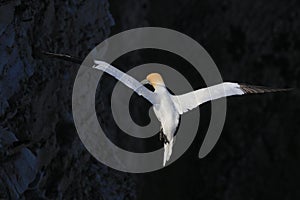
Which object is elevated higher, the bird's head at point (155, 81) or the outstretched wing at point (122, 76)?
the bird's head at point (155, 81)

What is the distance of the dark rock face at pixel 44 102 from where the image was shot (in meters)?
11.6

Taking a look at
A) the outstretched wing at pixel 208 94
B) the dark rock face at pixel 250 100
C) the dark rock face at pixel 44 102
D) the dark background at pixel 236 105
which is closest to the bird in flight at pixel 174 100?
the outstretched wing at pixel 208 94

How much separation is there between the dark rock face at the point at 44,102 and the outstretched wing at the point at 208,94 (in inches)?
114

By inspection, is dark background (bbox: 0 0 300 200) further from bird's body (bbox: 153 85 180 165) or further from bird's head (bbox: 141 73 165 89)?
bird's body (bbox: 153 85 180 165)

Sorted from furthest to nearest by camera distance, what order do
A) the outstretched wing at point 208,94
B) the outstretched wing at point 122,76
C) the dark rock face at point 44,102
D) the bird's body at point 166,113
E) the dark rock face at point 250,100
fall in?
the dark rock face at point 250,100 → the outstretched wing at point 208,94 → the dark rock face at point 44,102 → the bird's body at point 166,113 → the outstretched wing at point 122,76

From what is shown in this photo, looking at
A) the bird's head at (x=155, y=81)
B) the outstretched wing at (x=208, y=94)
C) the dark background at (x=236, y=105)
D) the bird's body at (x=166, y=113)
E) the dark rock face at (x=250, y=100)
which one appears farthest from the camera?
the dark rock face at (x=250, y=100)

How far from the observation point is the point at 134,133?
63.7ft

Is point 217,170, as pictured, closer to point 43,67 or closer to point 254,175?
point 254,175

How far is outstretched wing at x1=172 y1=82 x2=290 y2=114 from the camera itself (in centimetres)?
1174

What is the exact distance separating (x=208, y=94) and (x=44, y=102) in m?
3.48

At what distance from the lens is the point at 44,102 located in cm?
1319

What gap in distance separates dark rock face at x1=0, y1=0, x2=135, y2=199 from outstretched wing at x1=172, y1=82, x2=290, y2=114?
9.54 ft

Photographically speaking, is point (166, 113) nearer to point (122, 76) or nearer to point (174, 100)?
point (174, 100)

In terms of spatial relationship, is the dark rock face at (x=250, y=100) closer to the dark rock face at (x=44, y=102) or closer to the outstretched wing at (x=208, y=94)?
the dark rock face at (x=44, y=102)
